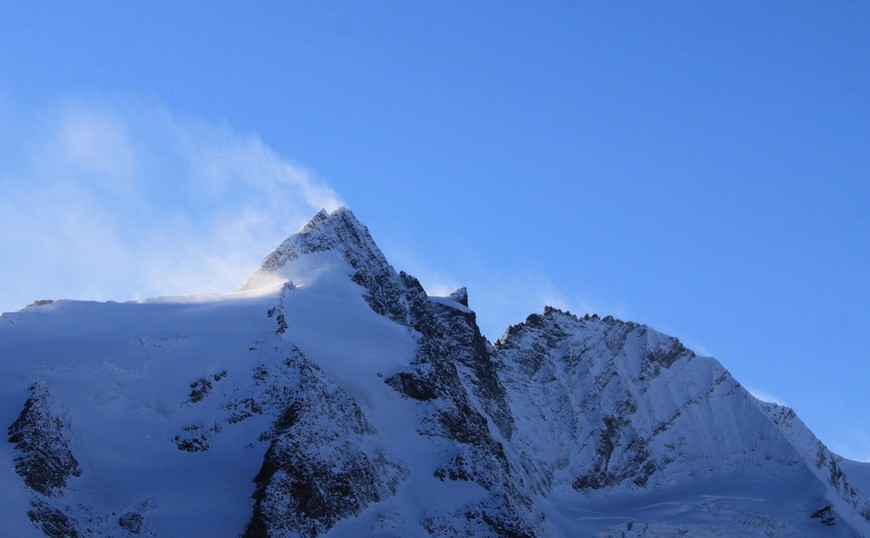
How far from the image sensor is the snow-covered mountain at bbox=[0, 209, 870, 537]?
8344 cm

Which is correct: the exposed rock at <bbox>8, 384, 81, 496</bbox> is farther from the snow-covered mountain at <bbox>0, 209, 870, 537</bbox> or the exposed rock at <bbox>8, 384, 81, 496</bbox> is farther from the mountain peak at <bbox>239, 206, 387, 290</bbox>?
the mountain peak at <bbox>239, 206, 387, 290</bbox>

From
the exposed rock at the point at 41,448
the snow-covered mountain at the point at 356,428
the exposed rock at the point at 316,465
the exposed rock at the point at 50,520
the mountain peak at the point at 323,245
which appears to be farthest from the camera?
the mountain peak at the point at 323,245

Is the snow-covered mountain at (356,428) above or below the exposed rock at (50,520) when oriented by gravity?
above

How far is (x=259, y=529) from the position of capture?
Answer: 265 feet

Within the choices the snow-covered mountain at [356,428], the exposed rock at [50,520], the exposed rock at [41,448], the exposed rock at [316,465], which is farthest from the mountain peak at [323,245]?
the exposed rock at [50,520]

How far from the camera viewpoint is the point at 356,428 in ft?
319

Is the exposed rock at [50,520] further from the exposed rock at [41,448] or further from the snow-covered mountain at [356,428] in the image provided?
the exposed rock at [41,448]

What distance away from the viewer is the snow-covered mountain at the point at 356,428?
83438mm

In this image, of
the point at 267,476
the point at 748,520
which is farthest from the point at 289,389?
the point at 748,520

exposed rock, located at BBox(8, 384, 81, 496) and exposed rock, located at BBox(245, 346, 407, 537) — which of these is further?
exposed rock, located at BBox(245, 346, 407, 537)

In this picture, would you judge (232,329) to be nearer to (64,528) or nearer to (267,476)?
(267,476)

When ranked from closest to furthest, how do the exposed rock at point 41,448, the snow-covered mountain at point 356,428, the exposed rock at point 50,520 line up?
the exposed rock at point 50,520
the exposed rock at point 41,448
the snow-covered mountain at point 356,428

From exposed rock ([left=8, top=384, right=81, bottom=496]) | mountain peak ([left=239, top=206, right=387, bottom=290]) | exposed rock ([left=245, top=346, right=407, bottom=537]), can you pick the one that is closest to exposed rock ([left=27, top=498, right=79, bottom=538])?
exposed rock ([left=8, top=384, right=81, bottom=496])

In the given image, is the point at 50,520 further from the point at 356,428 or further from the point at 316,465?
the point at 356,428
